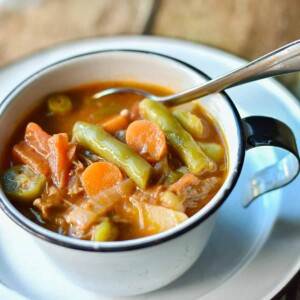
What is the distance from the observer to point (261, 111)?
6.91 feet

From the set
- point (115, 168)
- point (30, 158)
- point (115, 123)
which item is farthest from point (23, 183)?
point (115, 123)

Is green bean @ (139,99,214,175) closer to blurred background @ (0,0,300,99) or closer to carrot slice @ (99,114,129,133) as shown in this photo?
carrot slice @ (99,114,129,133)

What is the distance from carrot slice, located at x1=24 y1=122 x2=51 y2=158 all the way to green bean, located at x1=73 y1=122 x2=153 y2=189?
0.10 metres

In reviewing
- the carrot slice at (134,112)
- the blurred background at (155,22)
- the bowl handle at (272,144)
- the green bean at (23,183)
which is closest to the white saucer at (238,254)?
the bowl handle at (272,144)

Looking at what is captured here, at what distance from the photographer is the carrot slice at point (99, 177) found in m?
1.55

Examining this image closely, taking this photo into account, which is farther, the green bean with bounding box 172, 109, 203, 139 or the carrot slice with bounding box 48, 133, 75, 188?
the green bean with bounding box 172, 109, 203, 139

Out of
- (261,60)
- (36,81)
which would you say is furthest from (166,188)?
(36,81)

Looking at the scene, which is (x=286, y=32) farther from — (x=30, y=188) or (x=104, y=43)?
(x=30, y=188)

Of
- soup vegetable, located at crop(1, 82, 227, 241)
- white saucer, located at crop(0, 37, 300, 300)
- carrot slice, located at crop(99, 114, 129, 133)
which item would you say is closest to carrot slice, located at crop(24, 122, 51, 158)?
soup vegetable, located at crop(1, 82, 227, 241)

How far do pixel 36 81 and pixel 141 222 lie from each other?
0.66 meters

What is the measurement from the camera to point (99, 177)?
5.15 ft

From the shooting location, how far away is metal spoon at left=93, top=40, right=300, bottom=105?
158 cm

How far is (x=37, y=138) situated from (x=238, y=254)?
0.75 meters

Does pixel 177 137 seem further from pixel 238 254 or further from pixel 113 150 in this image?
pixel 238 254
